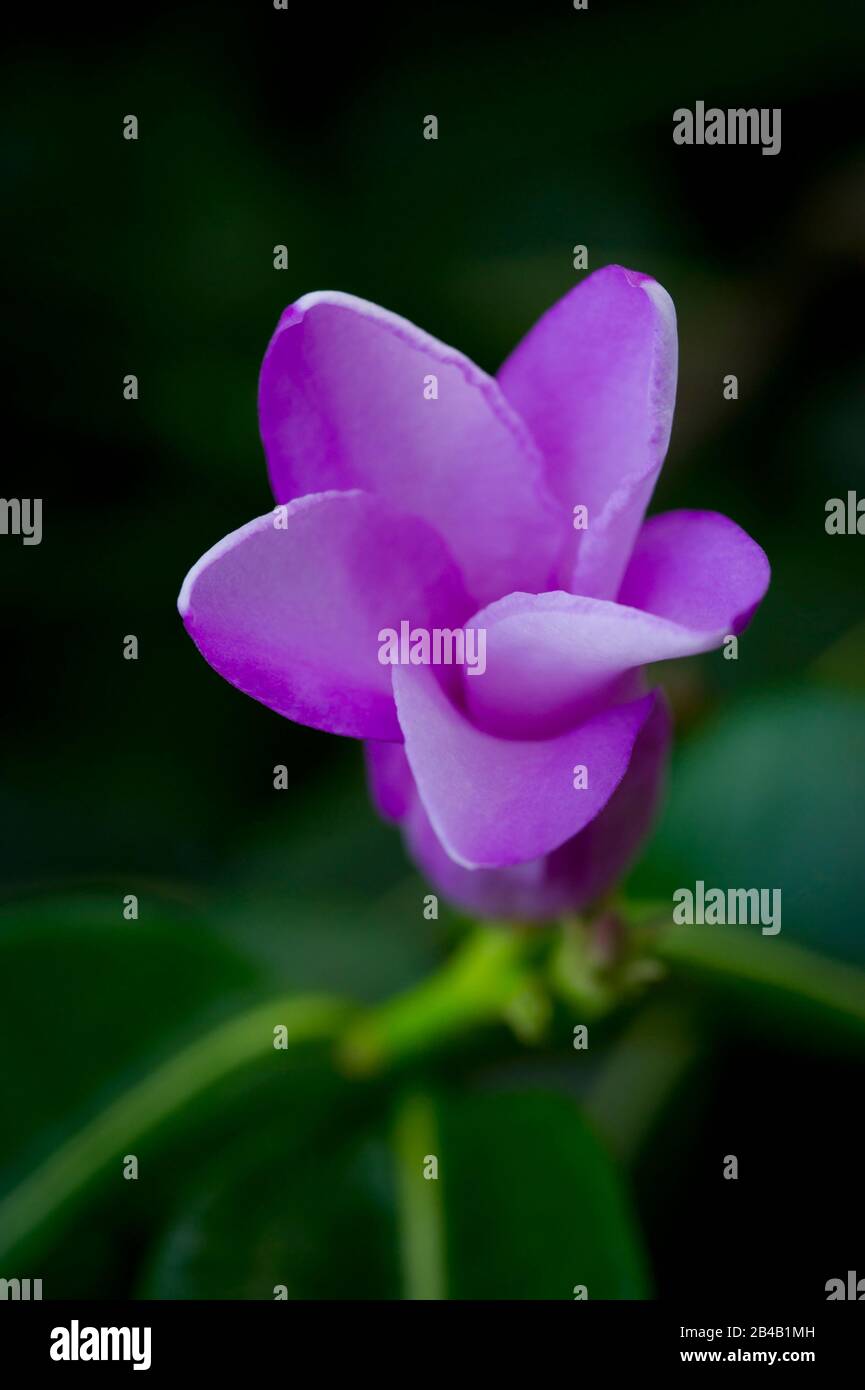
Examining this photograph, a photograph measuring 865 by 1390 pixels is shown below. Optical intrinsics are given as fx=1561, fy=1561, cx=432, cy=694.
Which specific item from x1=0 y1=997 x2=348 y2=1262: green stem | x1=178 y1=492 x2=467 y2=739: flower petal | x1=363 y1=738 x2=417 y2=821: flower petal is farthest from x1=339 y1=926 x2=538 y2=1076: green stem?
x1=178 y1=492 x2=467 y2=739: flower petal

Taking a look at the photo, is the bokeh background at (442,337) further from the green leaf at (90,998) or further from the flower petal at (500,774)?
the flower petal at (500,774)

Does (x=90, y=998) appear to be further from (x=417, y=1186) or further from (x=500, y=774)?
(x=500, y=774)

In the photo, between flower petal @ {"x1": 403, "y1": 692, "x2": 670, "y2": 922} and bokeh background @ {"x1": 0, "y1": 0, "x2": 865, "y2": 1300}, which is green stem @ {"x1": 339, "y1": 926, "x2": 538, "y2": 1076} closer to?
flower petal @ {"x1": 403, "y1": 692, "x2": 670, "y2": 922}

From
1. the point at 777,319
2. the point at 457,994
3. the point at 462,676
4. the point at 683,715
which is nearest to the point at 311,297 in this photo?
the point at 462,676

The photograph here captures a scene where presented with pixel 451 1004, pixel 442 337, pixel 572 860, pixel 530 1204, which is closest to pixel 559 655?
pixel 572 860
